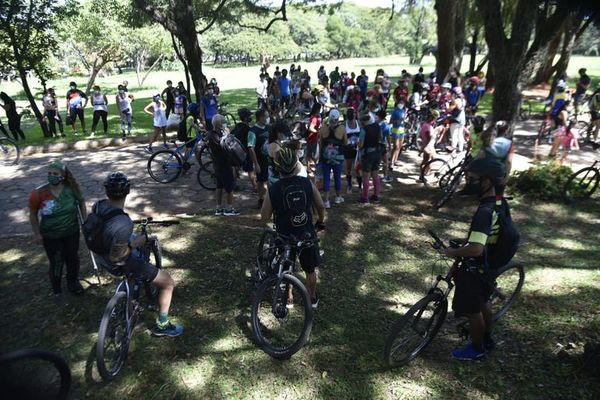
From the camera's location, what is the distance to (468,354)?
412 centimetres

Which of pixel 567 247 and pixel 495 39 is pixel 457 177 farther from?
pixel 495 39

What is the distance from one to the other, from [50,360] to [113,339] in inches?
26.0

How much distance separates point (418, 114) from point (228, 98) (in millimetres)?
16264

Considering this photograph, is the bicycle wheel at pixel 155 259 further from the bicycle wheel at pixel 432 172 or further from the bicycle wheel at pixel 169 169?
the bicycle wheel at pixel 432 172

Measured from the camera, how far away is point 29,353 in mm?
3014

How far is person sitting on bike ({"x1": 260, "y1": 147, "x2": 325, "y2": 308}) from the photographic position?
13.4 feet

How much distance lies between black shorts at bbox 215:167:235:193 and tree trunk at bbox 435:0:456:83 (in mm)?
17203

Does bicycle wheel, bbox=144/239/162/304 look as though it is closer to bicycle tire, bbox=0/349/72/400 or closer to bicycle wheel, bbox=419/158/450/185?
bicycle tire, bbox=0/349/72/400

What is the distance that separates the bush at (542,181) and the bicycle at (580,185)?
0.15 m

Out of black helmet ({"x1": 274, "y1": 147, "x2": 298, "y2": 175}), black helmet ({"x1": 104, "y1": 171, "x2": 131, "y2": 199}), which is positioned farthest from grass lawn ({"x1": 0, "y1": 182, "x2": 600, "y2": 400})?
black helmet ({"x1": 274, "y1": 147, "x2": 298, "y2": 175})

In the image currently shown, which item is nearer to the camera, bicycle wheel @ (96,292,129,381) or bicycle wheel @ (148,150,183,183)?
bicycle wheel @ (96,292,129,381)

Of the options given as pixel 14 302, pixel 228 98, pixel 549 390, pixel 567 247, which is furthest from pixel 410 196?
A: pixel 228 98

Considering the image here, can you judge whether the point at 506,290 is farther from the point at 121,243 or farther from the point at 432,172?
the point at 432,172

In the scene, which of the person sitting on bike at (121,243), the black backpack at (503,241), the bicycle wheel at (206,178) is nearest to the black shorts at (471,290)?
the black backpack at (503,241)
